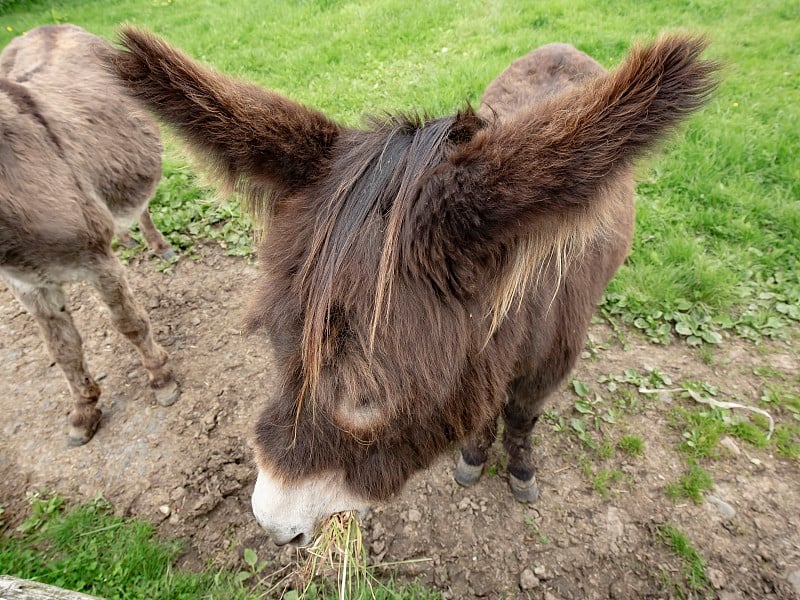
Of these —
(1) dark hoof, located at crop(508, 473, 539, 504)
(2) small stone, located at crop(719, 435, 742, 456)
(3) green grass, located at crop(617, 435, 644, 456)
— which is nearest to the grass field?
(3) green grass, located at crop(617, 435, 644, 456)

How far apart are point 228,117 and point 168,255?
340 centimetres

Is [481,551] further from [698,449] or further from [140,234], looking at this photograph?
[140,234]

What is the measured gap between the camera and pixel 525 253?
3.78 ft

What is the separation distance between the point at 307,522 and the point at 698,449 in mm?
2646

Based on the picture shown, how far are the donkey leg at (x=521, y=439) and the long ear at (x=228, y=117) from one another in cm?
145

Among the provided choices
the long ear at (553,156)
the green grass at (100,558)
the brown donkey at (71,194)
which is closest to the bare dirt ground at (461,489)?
the green grass at (100,558)

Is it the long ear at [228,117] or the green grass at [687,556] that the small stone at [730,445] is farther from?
the long ear at [228,117]

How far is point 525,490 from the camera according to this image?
2.66 meters

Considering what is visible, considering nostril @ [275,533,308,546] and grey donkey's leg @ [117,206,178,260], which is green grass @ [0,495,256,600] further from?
grey donkey's leg @ [117,206,178,260]

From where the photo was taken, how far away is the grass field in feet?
11.9

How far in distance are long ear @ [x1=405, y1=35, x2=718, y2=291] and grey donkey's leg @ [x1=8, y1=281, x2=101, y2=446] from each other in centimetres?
262

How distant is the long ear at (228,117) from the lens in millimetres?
1265

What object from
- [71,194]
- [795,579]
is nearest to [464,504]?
[795,579]

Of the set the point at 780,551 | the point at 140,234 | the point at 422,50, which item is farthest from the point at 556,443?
the point at 422,50
